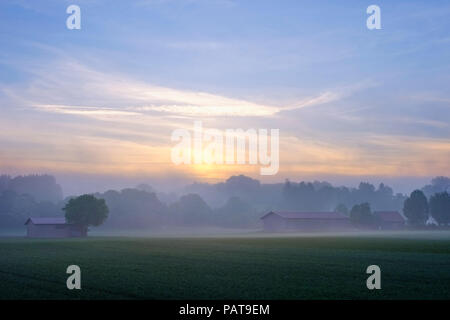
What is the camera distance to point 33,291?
33188mm

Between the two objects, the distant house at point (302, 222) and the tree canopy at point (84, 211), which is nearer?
the tree canopy at point (84, 211)

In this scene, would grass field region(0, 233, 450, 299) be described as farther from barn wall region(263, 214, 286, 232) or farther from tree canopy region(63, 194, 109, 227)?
barn wall region(263, 214, 286, 232)

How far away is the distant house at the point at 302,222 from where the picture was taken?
593 feet

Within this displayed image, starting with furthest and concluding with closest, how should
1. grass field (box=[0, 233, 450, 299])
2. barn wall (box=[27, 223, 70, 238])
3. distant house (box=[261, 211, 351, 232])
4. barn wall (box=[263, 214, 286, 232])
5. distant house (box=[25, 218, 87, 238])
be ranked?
1. barn wall (box=[263, 214, 286, 232])
2. distant house (box=[261, 211, 351, 232])
3. distant house (box=[25, 218, 87, 238])
4. barn wall (box=[27, 223, 70, 238])
5. grass field (box=[0, 233, 450, 299])

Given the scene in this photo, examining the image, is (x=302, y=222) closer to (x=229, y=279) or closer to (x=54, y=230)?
(x=54, y=230)

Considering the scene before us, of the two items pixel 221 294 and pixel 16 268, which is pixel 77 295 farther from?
pixel 16 268

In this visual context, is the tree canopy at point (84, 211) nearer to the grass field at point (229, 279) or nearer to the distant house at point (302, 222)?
the distant house at point (302, 222)

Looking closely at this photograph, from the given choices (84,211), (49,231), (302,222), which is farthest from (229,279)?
(302,222)

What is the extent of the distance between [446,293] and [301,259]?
25.4 m

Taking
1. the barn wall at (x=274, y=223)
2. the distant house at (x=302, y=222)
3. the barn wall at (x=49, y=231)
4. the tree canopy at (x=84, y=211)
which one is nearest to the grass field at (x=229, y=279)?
the tree canopy at (x=84, y=211)

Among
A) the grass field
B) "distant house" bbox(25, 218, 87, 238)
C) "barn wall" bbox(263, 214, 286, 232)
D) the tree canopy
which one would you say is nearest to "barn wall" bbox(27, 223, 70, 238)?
"distant house" bbox(25, 218, 87, 238)

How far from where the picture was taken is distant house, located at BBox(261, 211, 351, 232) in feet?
593

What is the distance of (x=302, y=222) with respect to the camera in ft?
601
